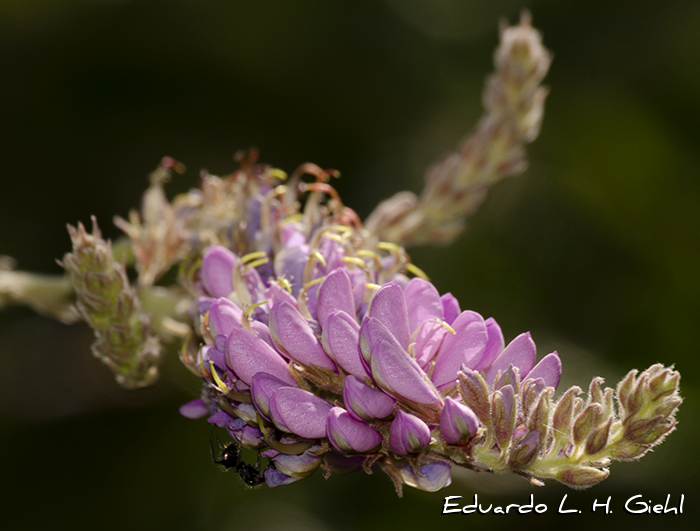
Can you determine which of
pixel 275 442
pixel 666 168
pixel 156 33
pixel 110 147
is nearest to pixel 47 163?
pixel 110 147

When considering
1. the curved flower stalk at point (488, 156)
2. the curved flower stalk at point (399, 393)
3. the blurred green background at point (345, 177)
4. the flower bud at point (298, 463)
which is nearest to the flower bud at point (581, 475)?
the curved flower stalk at point (399, 393)

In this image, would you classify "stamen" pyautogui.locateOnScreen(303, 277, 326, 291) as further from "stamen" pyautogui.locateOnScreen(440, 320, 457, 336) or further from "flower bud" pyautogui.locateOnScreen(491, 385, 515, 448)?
"flower bud" pyautogui.locateOnScreen(491, 385, 515, 448)

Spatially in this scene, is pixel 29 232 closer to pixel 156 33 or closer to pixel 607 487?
pixel 156 33

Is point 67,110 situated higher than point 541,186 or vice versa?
point 541,186

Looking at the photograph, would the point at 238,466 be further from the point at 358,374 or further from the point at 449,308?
the point at 449,308

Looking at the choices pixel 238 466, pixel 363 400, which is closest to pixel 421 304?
pixel 363 400

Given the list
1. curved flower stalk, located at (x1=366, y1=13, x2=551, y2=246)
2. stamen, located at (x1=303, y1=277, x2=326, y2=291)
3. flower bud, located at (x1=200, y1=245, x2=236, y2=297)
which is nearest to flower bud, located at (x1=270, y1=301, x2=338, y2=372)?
stamen, located at (x1=303, y1=277, x2=326, y2=291)
